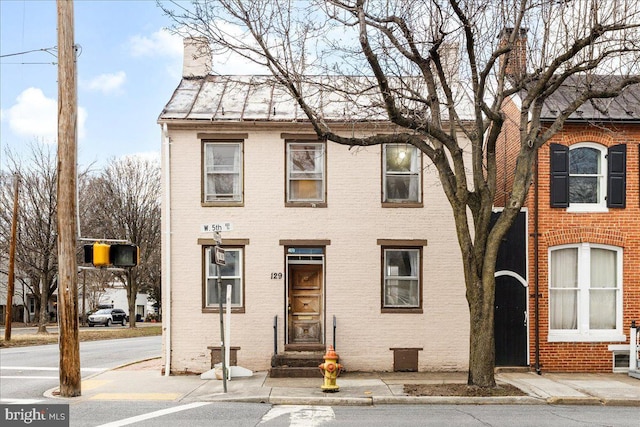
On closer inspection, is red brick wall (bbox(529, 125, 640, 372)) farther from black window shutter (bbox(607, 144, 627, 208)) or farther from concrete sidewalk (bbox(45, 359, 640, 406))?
concrete sidewalk (bbox(45, 359, 640, 406))

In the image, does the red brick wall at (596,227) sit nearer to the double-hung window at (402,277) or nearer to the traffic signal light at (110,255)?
the double-hung window at (402,277)

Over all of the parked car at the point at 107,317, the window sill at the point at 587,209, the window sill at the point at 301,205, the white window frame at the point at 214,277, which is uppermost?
the window sill at the point at 301,205

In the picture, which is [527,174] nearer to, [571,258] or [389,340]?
[571,258]

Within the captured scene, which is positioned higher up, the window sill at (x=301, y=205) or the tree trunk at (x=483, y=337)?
the window sill at (x=301, y=205)

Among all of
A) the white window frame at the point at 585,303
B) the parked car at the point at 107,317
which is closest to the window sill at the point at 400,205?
the white window frame at the point at 585,303

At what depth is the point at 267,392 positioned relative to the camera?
1225 centimetres

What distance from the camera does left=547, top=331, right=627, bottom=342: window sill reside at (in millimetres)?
15148

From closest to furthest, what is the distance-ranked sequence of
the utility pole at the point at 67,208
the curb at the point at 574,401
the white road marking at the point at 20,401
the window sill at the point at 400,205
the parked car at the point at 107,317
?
the white road marking at the point at 20,401 < the curb at the point at 574,401 < the utility pole at the point at 67,208 < the window sill at the point at 400,205 < the parked car at the point at 107,317

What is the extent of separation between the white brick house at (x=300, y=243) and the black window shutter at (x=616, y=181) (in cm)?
381

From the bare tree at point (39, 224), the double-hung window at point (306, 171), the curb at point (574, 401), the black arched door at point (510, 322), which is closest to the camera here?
the curb at point (574, 401)

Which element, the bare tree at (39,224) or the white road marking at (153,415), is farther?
the bare tree at (39,224)

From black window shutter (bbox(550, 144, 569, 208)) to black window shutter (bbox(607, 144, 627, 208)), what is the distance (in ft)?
3.34

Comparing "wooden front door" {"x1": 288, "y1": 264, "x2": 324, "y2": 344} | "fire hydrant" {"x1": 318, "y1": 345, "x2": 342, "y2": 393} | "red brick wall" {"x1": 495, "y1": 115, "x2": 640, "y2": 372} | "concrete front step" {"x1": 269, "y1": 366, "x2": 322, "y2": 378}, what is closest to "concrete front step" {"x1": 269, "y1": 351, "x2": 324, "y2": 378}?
"concrete front step" {"x1": 269, "y1": 366, "x2": 322, "y2": 378}

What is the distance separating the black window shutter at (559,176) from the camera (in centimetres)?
1516
